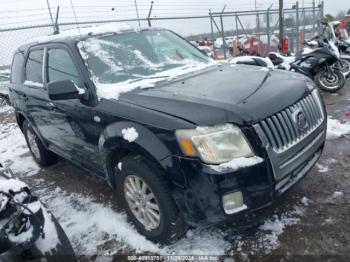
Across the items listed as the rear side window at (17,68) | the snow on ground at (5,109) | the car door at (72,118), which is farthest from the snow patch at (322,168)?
the snow on ground at (5,109)

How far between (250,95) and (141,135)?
89 cm

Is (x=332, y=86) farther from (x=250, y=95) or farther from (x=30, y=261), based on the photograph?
(x=30, y=261)

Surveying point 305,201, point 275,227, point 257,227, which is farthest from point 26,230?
point 305,201

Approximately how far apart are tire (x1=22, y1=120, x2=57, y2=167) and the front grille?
365cm

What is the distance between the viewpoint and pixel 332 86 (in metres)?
6.91

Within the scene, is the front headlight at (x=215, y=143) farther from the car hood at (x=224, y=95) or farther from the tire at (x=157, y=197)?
the tire at (x=157, y=197)

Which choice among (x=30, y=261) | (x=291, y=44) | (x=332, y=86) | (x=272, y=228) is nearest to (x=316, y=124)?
(x=272, y=228)

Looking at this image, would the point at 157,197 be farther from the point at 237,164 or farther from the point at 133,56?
the point at 133,56

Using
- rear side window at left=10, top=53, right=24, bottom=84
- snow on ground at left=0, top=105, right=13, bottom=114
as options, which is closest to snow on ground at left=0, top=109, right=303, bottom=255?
rear side window at left=10, top=53, right=24, bottom=84

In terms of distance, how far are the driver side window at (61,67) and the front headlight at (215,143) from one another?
1522mm

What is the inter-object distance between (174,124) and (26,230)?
1.13 metres

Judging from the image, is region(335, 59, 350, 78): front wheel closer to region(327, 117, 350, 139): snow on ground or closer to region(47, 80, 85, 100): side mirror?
region(327, 117, 350, 139): snow on ground

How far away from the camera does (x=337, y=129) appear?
483cm

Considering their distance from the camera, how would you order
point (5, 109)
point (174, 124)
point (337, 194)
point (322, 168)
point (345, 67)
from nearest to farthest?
point (174, 124), point (337, 194), point (322, 168), point (345, 67), point (5, 109)
